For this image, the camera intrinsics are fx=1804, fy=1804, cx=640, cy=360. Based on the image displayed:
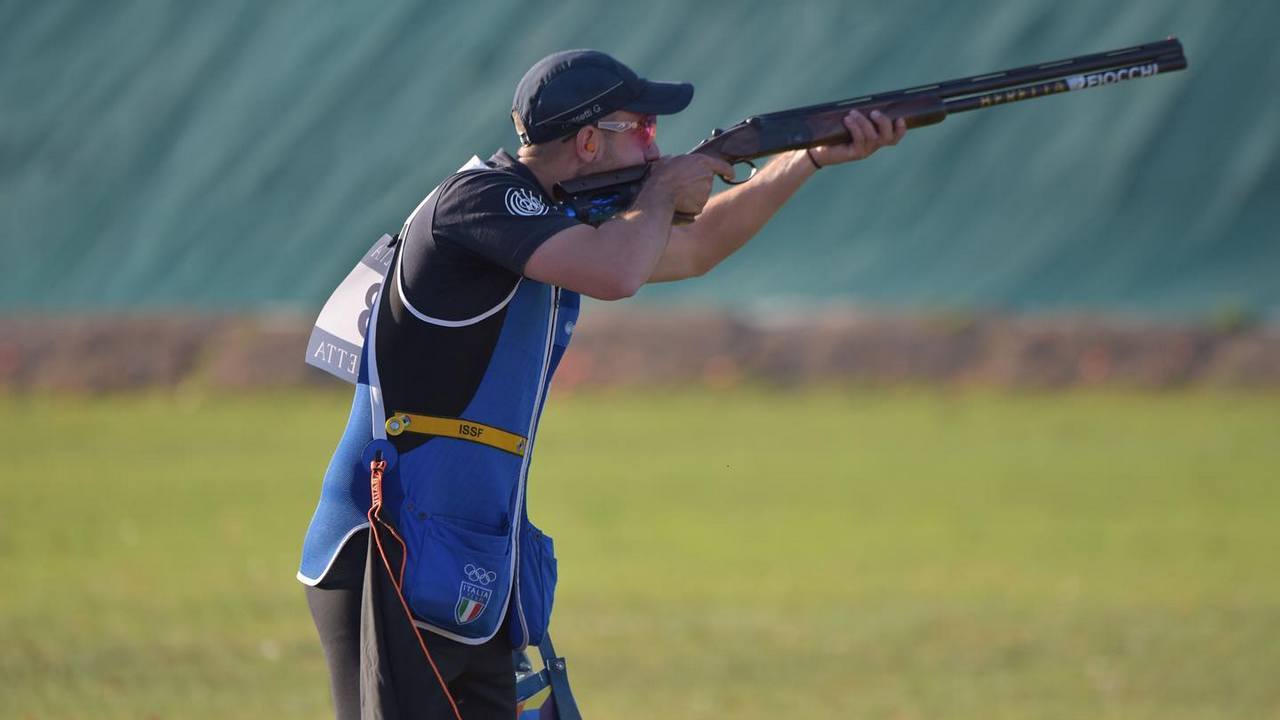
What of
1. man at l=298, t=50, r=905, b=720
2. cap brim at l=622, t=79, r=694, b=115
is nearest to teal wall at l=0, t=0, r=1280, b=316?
cap brim at l=622, t=79, r=694, b=115

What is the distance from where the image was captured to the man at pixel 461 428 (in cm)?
461

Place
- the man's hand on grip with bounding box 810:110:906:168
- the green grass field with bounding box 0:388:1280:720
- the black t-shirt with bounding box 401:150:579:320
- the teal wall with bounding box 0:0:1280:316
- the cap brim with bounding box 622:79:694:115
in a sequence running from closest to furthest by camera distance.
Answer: the black t-shirt with bounding box 401:150:579:320
the cap brim with bounding box 622:79:694:115
the man's hand on grip with bounding box 810:110:906:168
the green grass field with bounding box 0:388:1280:720
the teal wall with bounding box 0:0:1280:316

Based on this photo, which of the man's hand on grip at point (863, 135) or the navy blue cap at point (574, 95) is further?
the man's hand on grip at point (863, 135)

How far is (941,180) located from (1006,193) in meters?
1.08

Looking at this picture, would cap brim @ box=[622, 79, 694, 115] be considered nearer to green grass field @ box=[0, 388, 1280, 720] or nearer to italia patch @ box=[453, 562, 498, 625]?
italia patch @ box=[453, 562, 498, 625]

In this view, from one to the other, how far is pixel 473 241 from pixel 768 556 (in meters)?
9.46

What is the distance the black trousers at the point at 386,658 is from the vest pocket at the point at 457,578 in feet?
0.21

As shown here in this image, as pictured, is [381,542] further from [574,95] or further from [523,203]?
[574,95]

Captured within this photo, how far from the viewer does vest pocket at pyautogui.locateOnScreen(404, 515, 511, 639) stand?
4590mm

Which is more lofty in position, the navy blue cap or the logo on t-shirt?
the navy blue cap

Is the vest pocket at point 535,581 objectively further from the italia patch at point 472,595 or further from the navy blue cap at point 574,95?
the navy blue cap at point 574,95

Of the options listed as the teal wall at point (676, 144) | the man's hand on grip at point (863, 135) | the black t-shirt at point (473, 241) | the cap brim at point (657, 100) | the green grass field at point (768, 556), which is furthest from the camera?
the teal wall at point (676, 144)

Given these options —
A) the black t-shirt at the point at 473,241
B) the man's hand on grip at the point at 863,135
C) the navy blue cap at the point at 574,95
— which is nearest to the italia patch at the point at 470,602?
the black t-shirt at the point at 473,241

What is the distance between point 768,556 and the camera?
13.8m
